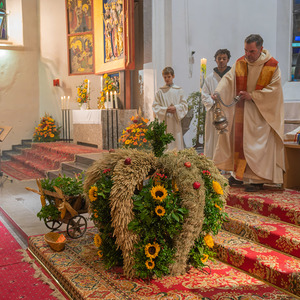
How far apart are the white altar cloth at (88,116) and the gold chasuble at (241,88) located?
5002 millimetres

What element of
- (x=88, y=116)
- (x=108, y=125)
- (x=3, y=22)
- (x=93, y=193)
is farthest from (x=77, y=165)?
(x=3, y=22)

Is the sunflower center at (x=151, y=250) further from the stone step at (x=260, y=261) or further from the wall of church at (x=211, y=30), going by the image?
the wall of church at (x=211, y=30)

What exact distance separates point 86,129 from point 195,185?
7.42 metres

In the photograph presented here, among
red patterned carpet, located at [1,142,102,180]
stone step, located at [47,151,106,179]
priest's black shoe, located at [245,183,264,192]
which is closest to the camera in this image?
priest's black shoe, located at [245,183,264,192]

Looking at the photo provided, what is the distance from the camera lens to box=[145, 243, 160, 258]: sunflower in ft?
10.4

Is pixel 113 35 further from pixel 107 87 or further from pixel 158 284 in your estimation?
pixel 158 284

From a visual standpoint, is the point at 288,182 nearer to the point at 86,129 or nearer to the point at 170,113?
the point at 170,113

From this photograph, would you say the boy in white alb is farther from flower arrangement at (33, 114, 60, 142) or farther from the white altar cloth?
flower arrangement at (33, 114, 60, 142)

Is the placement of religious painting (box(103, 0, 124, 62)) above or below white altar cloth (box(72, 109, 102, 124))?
above

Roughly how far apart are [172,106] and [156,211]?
14.2 ft

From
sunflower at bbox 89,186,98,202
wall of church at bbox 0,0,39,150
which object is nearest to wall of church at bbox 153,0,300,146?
sunflower at bbox 89,186,98,202

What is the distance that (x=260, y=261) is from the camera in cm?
338

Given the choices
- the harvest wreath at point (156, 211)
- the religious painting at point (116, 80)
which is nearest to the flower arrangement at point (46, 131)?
the religious painting at point (116, 80)

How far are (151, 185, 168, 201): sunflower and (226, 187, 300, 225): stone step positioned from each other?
5.09ft
